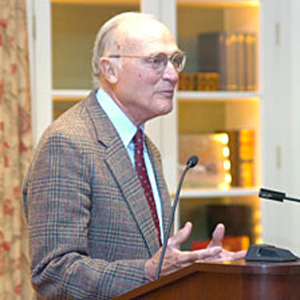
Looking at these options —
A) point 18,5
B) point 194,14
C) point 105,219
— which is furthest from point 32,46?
point 105,219

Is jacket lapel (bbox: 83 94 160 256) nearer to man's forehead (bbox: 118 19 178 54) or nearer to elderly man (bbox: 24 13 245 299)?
elderly man (bbox: 24 13 245 299)

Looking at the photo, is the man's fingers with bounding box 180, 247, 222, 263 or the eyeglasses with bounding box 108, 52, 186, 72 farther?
the eyeglasses with bounding box 108, 52, 186, 72

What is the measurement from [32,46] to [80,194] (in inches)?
58.0

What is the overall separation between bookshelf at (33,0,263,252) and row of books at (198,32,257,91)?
3 cm

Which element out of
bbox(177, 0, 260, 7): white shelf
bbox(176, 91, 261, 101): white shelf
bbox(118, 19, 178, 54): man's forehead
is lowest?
bbox(176, 91, 261, 101): white shelf

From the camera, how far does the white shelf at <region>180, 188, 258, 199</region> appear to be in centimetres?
368

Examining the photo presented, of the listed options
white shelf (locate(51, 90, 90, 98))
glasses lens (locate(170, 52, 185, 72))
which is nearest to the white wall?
white shelf (locate(51, 90, 90, 98))

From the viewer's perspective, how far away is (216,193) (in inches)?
147

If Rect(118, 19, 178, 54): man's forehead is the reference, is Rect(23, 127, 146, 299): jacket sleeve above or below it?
below

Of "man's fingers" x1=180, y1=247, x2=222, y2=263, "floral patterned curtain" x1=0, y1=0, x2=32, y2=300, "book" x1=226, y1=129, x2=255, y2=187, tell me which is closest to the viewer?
"man's fingers" x1=180, y1=247, x2=222, y2=263

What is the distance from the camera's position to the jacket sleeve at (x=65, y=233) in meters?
2.01

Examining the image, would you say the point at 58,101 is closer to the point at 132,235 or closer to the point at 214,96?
the point at 214,96

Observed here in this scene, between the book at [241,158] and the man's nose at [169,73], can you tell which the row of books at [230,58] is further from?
the man's nose at [169,73]

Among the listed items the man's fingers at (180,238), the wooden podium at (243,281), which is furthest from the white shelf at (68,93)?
the wooden podium at (243,281)
